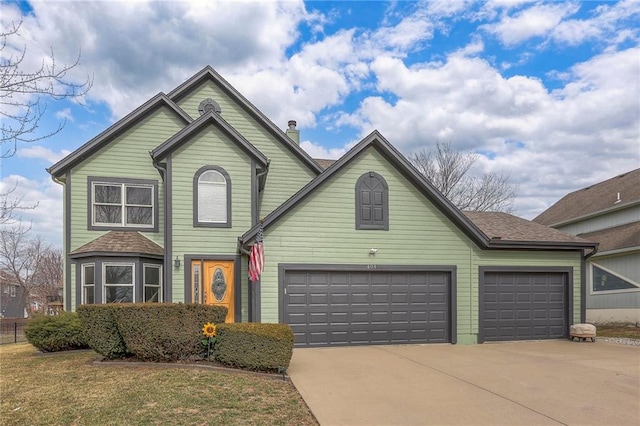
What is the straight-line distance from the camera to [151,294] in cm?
1347

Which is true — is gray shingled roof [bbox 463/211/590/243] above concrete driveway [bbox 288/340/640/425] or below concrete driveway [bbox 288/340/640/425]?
above

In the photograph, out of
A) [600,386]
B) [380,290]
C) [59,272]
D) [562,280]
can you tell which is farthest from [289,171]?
[59,272]

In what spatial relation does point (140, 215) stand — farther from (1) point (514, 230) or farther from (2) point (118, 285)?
(1) point (514, 230)

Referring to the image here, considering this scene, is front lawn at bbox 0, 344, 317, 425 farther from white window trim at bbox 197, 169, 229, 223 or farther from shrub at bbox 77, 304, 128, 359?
white window trim at bbox 197, 169, 229, 223

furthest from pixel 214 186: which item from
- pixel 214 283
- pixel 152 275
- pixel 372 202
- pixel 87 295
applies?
pixel 87 295

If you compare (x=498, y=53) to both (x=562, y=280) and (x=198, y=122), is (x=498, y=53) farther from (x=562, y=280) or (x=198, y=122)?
Result: (x=198, y=122)

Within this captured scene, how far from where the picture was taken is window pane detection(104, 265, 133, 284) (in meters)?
12.9

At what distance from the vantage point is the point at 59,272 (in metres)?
39.5

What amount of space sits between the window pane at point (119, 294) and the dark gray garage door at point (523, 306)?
10511mm

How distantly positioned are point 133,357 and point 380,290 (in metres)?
6.70

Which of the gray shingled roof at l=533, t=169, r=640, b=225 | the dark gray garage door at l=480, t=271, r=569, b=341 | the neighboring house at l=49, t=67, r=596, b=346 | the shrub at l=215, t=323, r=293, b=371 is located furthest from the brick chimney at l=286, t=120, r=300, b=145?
the gray shingled roof at l=533, t=169, r=640, b=225

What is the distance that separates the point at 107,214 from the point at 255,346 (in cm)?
827

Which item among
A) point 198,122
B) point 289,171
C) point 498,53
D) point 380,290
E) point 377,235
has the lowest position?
point 380,290

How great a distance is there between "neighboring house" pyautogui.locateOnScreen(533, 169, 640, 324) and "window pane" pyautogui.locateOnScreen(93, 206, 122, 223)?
2109cm
